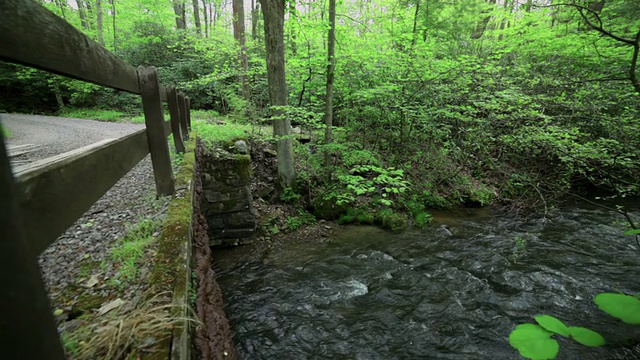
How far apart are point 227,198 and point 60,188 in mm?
5702

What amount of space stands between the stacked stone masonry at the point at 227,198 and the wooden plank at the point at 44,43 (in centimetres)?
→ 496

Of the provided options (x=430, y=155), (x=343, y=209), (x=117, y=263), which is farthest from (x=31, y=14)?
(x=430, y=155)

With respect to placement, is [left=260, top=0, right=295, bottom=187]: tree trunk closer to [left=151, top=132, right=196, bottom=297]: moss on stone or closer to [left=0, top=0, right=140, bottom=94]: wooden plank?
[left=151, top=132, right=196, bottom=297]: moss on stone

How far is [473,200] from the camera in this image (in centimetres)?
865

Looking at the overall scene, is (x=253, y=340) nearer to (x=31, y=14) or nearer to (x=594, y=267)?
(x=31, y=14)

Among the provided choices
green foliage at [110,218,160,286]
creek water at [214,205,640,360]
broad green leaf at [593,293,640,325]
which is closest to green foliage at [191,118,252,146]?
creek water at [214,205,640,360]

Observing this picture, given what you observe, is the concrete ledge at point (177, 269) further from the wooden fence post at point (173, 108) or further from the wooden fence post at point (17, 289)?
the wooden fence post at point (173, 108)

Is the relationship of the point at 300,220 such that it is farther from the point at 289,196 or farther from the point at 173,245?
the point at 173,245

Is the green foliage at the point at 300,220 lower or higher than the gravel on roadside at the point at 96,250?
lower

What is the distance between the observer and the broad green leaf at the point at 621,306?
2.75 ft

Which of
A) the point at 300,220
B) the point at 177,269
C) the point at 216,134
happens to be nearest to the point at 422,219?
the point at 300,220

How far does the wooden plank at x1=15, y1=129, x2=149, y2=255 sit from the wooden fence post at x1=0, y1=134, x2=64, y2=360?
0.13 meters

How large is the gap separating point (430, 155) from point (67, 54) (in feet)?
29.8

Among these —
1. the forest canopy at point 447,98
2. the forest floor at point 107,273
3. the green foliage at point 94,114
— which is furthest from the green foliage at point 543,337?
the green foliage at point 94,114
